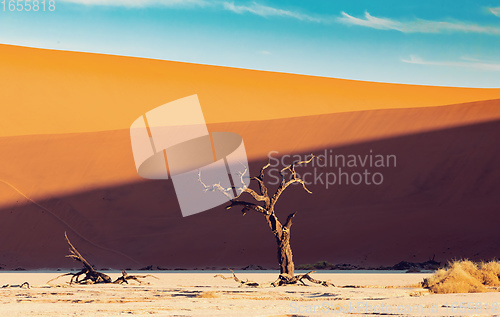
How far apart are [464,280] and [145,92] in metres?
38.2

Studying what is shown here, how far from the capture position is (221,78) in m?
60.6

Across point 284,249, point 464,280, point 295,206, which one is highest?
point 295,206

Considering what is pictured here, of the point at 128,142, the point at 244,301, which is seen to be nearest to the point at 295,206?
the point at 128,142

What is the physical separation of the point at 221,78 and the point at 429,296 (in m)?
47.5

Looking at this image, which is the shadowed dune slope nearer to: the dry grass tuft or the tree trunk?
the dry grass tuft

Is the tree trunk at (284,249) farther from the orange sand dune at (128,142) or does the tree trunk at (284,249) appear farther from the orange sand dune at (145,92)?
the orange sand dune at (145,92)

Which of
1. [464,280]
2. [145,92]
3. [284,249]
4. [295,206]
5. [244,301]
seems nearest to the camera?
[244,301]

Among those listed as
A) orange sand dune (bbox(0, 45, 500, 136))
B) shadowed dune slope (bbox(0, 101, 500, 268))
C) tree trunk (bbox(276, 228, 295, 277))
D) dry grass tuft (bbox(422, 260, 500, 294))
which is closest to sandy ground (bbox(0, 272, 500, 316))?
dry grass tuft (bbox(422, 260, 500, 294))

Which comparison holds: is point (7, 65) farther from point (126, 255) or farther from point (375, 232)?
point (375, 232)

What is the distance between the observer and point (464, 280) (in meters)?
16.0

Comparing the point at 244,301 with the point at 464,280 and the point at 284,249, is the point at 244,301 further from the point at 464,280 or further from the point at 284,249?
the point at 464,280

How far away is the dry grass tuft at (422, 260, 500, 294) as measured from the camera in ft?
50.8

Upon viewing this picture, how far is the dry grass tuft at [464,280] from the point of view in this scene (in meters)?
15.5

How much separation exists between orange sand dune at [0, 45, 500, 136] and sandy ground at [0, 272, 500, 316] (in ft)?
89.0
